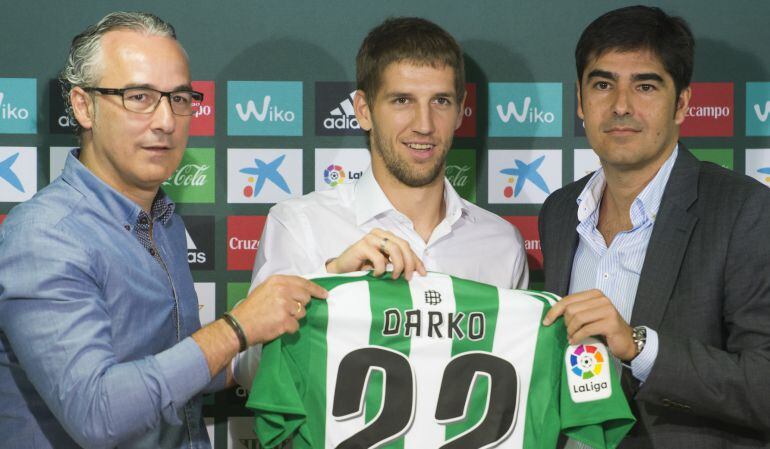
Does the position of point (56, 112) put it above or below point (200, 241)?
above

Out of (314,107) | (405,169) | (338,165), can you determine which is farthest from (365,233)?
(314,107)

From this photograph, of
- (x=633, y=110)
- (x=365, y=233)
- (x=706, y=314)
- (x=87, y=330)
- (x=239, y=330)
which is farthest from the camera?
(x=365, y=233)

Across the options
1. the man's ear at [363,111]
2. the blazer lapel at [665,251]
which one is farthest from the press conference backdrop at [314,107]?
the blazer lapel at [665,251]

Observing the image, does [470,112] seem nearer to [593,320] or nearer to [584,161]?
[584,161]

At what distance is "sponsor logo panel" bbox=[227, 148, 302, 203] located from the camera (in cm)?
265

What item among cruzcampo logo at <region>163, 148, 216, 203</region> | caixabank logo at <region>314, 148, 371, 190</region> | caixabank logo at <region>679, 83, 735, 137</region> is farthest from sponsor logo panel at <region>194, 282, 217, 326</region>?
caixabank logo at <region>679, 83, 735, 137</region>

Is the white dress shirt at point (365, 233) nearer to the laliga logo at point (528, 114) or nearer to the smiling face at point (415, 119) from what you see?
the smiling face at point (415, 119)

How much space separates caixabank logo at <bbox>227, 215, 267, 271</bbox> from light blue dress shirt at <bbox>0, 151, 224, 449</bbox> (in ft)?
2.61

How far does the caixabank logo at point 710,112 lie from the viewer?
2.73 meters

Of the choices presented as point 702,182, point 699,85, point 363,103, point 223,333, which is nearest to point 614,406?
point 702,182

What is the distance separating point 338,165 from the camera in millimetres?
2680

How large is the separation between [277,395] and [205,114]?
120 cm

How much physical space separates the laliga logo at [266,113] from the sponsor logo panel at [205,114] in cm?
10

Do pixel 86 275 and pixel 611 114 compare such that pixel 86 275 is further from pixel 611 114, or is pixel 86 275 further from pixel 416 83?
pixel 611 114
